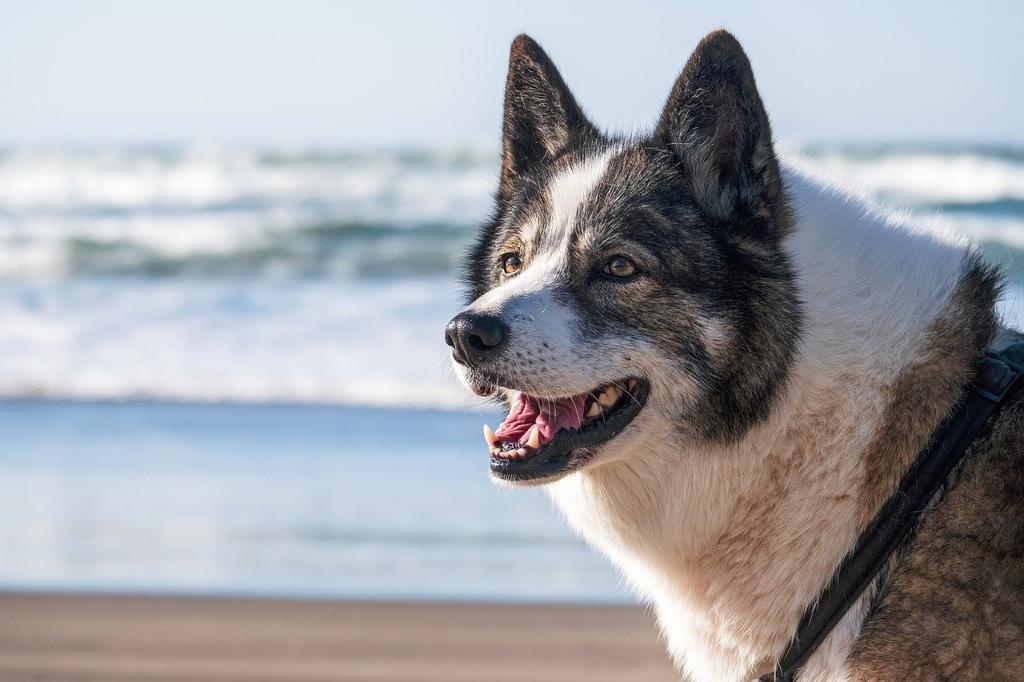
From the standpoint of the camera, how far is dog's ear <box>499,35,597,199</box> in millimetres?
3000

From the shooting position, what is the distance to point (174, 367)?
870 centimetres

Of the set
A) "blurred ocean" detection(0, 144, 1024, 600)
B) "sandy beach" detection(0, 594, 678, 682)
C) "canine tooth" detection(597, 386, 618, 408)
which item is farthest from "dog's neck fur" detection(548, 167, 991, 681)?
"sandy beach" detection(0, 594, 678, 682)

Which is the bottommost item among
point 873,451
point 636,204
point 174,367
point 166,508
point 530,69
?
point 174,367

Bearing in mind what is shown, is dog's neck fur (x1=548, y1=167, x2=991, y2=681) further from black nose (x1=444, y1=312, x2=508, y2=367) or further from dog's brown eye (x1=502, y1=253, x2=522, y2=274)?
dog's brown eye (x1=502, y1=253, x2=522, y2=274)

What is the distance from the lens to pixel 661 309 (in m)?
2.58

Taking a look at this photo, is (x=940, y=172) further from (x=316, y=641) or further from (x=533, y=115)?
(x=533, y=115)

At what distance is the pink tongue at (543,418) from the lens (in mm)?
2613

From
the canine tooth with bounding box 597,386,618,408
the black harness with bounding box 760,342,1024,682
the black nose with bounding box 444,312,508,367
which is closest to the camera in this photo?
the black harness with bounding box 760,342,1024,682

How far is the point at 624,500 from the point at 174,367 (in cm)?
660

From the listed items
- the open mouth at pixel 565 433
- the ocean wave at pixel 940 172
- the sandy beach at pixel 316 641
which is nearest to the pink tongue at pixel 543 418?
the open mouth at pixel 565 433

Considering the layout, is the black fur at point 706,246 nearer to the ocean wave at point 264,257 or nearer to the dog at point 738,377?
the dog at point 738,377

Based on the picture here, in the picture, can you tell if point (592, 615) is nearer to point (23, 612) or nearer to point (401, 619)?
point (401, 619)

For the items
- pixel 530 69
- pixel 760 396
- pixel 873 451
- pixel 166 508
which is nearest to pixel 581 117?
pixel 530 69

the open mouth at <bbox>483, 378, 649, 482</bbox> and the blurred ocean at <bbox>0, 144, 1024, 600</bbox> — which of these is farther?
the blurred ocean at <bbox>0, 144, 1024, 600</bbox>
